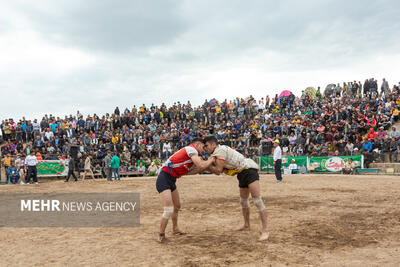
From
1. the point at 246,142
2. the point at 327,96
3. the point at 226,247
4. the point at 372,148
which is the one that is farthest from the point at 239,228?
the point at 327,96

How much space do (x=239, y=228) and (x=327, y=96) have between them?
28.0 metres

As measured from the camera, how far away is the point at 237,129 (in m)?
28.3

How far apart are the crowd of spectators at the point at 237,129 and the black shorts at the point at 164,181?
59.3 feet

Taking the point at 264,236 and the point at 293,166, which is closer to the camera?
the point at 264,236

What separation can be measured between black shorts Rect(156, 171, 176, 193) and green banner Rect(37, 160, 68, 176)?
61.3 feet

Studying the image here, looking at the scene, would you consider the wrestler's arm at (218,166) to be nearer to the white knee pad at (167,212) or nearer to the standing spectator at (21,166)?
the white knee pad at (167,212)

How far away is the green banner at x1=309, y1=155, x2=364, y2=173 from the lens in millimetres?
20734

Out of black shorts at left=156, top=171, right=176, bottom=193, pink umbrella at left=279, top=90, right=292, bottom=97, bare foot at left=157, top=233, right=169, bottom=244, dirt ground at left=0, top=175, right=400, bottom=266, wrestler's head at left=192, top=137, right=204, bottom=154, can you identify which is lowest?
dirt ground at left=0, top=175, right=400, bottom=266

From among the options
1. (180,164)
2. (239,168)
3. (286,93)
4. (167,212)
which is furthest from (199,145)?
(286,93)

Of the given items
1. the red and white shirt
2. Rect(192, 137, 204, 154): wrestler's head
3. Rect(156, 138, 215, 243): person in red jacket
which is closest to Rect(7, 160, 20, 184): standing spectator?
Rect(156, 138, 215, 243): person in red jacket

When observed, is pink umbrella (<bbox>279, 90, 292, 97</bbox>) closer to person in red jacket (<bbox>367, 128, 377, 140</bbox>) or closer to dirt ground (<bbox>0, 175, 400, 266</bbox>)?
person in red jacket (<bbox>367, 128, 377, 140</bbox>)

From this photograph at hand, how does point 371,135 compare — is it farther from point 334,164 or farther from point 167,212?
point 167,212

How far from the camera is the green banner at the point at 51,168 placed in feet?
73.3

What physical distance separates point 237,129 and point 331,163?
9040 millimetres
